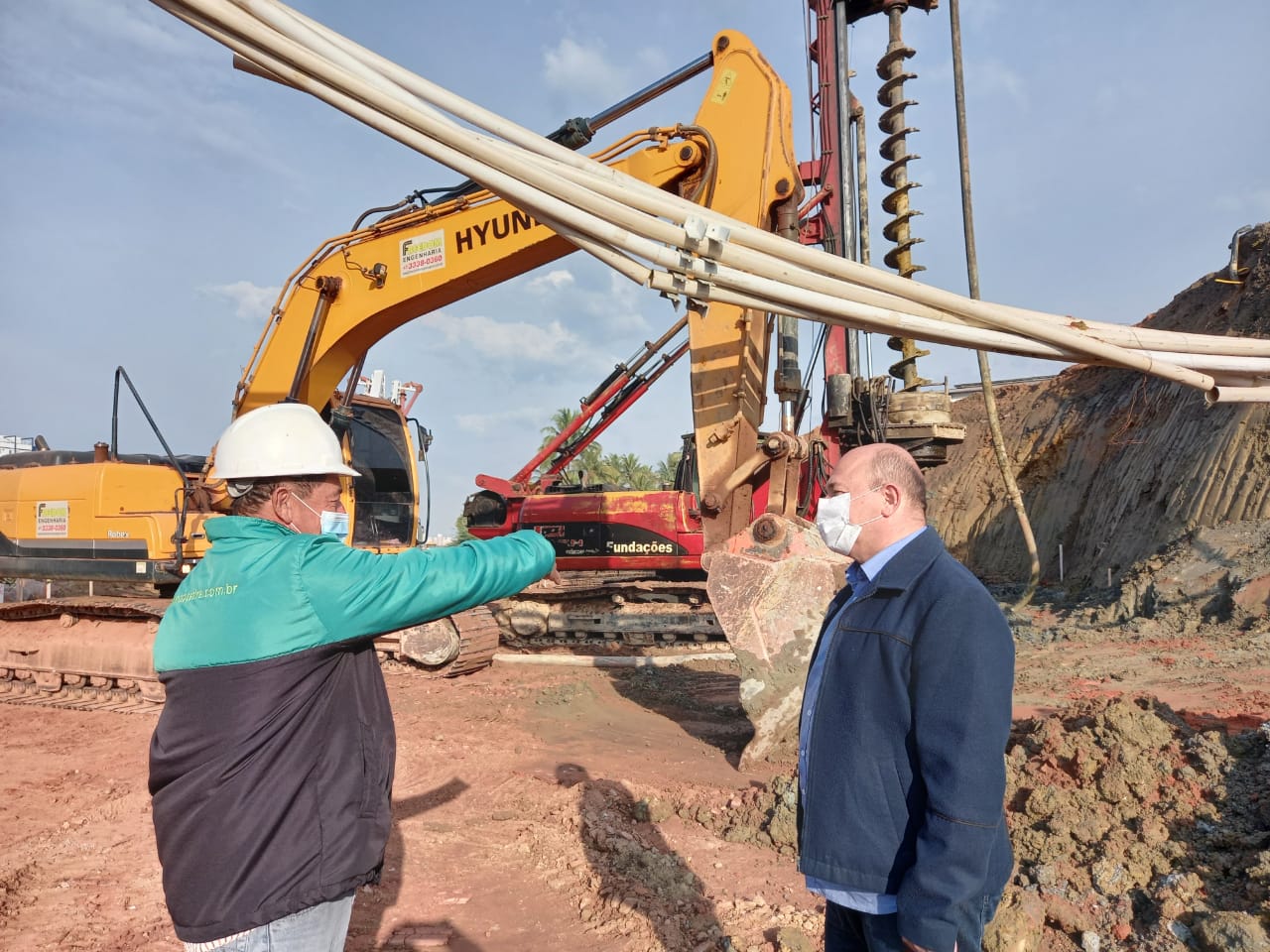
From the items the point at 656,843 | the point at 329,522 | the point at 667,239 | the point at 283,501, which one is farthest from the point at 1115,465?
the point at 283,501

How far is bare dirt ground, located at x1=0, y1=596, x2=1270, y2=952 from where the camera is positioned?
3.60 metres

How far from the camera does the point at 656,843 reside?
4.62m

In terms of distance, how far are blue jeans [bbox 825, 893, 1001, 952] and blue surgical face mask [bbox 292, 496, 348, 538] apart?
5.34ft

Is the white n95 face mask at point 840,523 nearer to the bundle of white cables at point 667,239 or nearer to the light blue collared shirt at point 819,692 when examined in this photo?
the light blue collared shirt at point 819,692

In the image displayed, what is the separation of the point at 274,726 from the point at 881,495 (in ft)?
5.08

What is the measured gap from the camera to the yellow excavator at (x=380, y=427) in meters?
6.26

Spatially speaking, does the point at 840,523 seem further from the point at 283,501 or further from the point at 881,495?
the point at 283,501

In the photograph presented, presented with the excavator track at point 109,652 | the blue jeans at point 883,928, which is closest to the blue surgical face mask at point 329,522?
the blue jeans at point 883,928

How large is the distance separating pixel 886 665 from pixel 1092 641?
1057 cm

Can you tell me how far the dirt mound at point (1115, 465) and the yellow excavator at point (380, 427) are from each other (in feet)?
26.4

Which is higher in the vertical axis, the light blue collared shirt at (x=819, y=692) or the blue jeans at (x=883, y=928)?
the light blue collared shirt at (x=819, y=692)

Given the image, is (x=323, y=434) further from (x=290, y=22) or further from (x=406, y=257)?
(x=406, y=257)

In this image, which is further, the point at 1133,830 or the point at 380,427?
the point at 380,427

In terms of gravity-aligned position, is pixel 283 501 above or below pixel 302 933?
above
